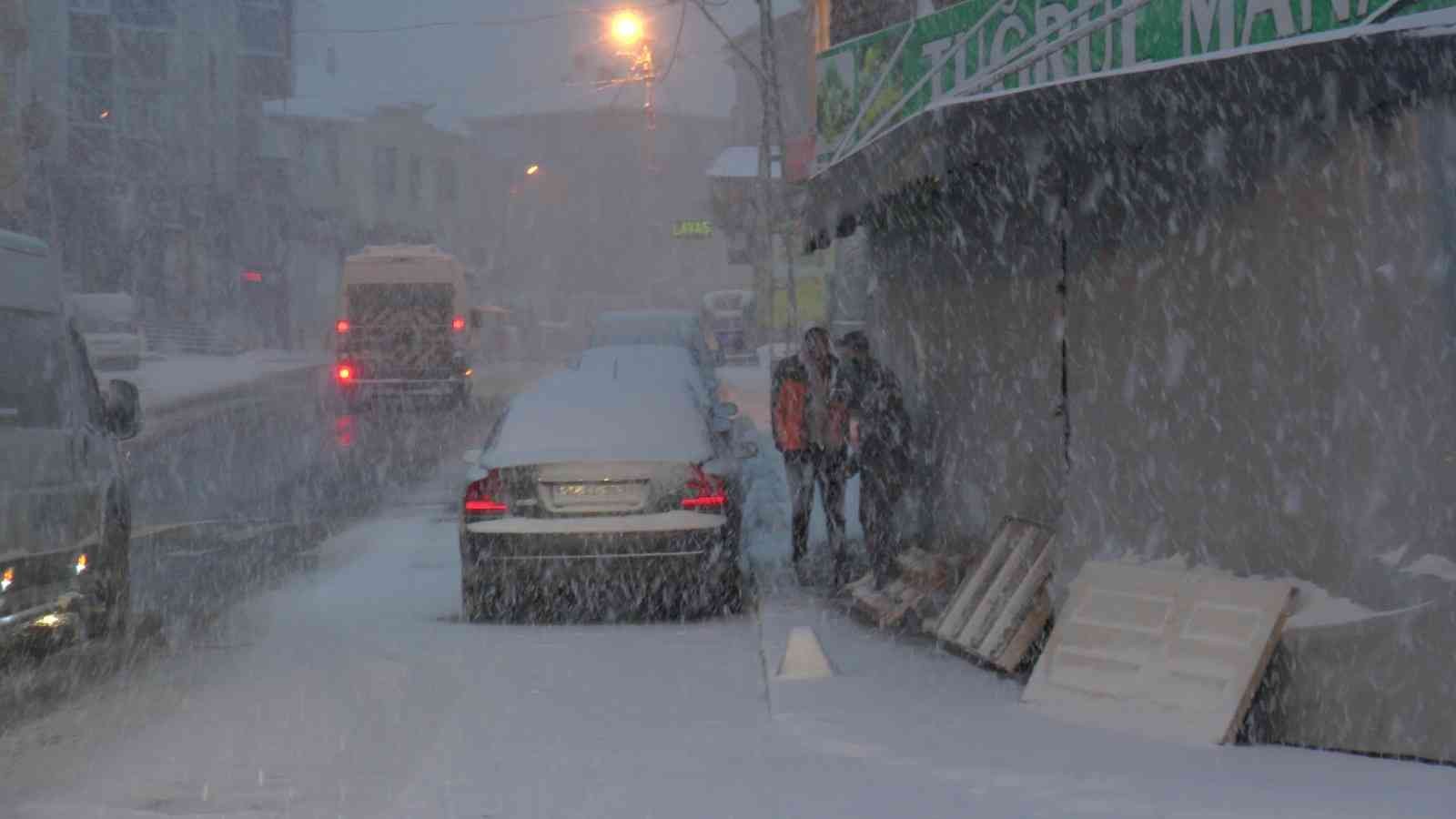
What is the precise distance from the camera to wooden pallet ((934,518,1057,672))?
8859 mm

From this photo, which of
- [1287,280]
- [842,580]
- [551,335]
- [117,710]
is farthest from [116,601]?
[551,335]

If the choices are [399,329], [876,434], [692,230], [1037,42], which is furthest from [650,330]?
[692,230]

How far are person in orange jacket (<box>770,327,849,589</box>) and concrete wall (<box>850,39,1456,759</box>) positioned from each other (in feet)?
9.59

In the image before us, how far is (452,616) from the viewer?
1117cm

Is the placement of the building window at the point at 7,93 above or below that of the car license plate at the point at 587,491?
above

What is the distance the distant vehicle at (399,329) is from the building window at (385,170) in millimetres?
44522

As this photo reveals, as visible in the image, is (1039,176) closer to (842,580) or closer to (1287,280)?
(1287,280)

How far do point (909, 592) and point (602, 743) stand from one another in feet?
11.1

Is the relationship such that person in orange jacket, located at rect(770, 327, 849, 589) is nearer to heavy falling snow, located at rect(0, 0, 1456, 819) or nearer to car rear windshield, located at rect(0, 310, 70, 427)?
heavy falling snow, located at rect(0, 0, 1456, 819)

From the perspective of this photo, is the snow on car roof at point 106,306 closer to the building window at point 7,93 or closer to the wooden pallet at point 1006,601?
the building window at point 7,93

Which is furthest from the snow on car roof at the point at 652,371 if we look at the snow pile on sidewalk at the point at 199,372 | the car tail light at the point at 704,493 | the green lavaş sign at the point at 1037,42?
the snow pile on sidewalk at the point at 199,372

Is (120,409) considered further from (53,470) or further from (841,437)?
(841,437)

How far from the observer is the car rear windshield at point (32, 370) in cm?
856

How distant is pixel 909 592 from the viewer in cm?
1055
